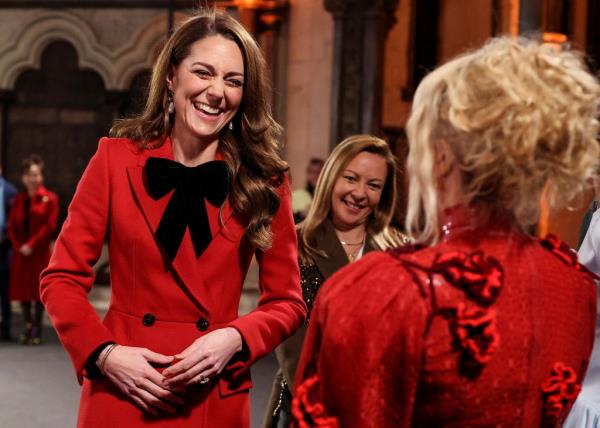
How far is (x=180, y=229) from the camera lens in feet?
7.80

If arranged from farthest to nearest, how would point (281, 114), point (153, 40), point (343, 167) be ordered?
point (153, 40) < point (281, 114) < point (343, 167)

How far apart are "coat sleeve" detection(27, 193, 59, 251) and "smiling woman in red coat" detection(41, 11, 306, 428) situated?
695 centimetres

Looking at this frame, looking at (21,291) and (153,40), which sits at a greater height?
(153,40)

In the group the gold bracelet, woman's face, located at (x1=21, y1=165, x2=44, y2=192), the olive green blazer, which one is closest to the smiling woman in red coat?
the gold bracelet

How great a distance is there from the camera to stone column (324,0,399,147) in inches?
441

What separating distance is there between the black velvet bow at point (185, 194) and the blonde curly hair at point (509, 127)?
2.97ft

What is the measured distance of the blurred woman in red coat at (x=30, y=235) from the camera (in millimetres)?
9195

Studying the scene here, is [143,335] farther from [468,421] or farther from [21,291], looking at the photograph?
[21,291]

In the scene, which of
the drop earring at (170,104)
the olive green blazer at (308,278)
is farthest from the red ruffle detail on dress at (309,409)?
the olive green blazer at (308,278)

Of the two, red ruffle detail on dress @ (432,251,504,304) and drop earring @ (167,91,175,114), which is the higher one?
drop earring @ (167,91,175,114)

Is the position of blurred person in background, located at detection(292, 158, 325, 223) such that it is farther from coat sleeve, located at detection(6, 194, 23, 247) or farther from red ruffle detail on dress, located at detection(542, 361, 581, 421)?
red ruffle detail on dress, located at detection(542, 361, 581, 421)

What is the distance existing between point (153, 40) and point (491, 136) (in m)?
11.7

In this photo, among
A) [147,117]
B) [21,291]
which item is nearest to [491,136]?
[147,117]

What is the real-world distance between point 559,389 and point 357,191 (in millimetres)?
2127
